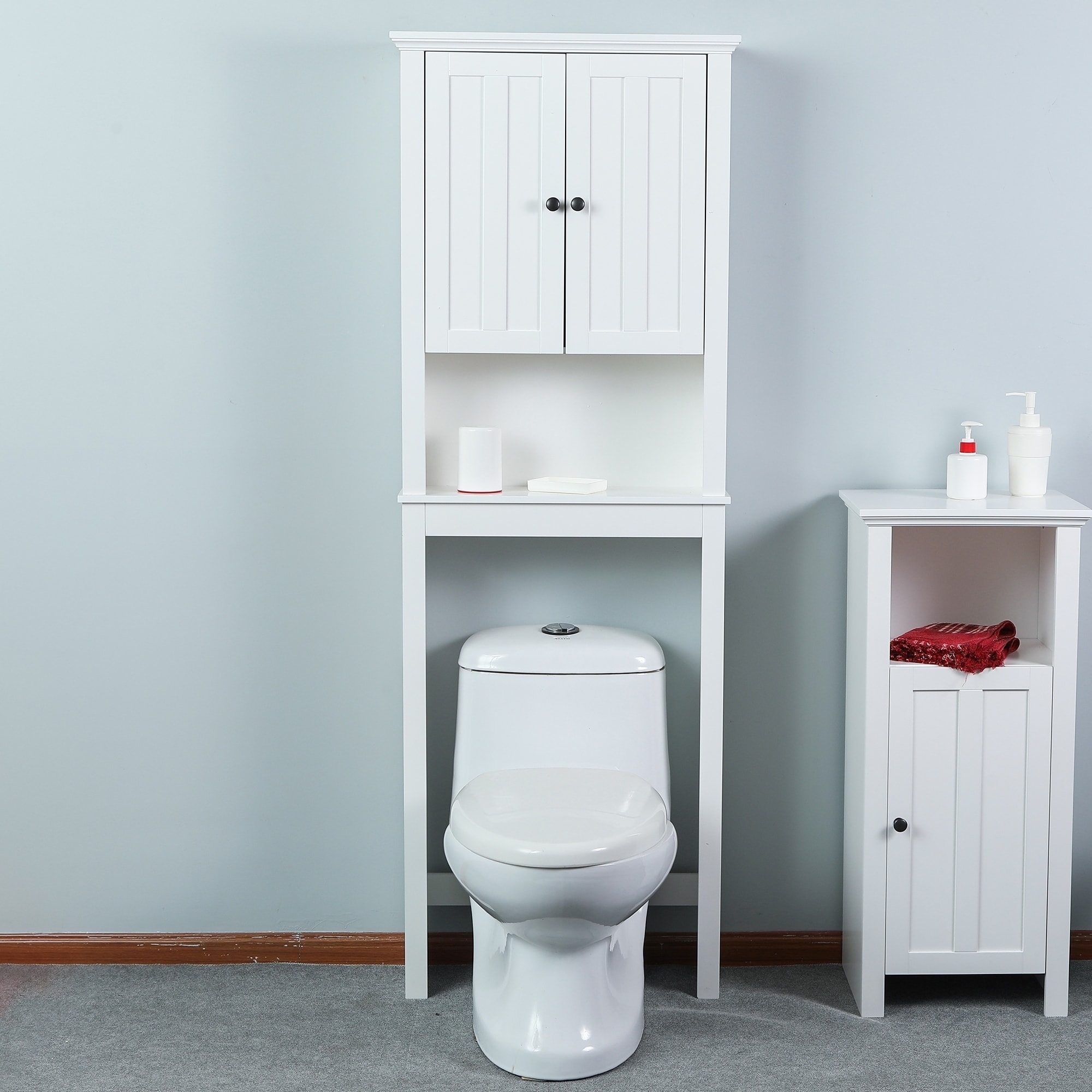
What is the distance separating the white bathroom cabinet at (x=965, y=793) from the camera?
6.16 feet

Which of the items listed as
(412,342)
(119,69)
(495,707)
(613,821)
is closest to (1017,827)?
(613,821)

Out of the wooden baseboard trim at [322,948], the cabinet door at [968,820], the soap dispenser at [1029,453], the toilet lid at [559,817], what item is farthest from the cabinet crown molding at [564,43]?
the wooden baseboard trim at [322,948]

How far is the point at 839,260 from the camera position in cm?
202

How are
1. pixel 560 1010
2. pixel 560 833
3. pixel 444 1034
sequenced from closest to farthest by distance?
pixel 560 833, pixel 560 1010, pixel 444 1034

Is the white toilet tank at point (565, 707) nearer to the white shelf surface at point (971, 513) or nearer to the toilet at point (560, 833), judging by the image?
the toilet at point (560, 833)

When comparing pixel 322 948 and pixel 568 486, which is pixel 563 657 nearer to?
pixel 568 486

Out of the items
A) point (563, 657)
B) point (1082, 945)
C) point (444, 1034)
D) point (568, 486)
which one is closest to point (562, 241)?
point (568, 486)

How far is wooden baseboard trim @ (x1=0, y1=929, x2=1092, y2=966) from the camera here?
2.14 m

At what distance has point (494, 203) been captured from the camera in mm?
1854

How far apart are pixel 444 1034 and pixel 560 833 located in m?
0.52

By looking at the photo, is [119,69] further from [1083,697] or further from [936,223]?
[1083,697]

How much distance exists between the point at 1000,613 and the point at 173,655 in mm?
1575

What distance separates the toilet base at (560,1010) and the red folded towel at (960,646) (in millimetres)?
651

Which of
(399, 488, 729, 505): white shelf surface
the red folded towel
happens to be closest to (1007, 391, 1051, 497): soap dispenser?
the red folded towel
